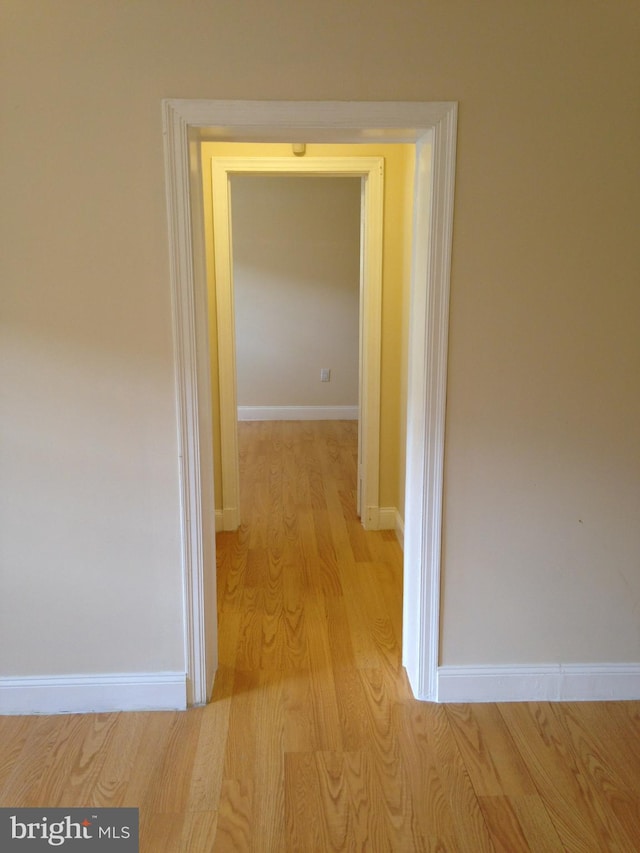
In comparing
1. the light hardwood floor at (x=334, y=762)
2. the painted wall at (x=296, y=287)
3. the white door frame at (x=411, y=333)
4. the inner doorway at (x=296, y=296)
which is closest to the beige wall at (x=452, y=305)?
the white door frame at (x=411, y=333)

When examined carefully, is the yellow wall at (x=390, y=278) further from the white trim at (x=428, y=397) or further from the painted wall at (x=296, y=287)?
the painted wall at (x=296, y=287)

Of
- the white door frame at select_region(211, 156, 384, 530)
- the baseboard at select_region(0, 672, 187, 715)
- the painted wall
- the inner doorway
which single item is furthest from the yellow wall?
the painted wall

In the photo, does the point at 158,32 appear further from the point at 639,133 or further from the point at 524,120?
the point at 639,133

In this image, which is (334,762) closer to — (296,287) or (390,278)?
(390,278)

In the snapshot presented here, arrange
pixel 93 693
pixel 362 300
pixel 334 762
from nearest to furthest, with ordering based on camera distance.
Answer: pixel 334 762 → pixel 93 693 → pixel 362 300

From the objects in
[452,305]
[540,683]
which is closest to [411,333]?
[452,305]

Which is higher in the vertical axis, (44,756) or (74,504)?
(74,504)

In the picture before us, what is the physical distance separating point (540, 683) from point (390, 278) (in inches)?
86.2

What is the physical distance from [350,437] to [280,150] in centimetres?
320

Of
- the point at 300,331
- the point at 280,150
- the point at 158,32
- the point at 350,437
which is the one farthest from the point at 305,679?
the point at 300,331

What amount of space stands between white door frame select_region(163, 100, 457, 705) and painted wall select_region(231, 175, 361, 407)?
173 inches

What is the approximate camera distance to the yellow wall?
3535 millimetres

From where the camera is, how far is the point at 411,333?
2.43m

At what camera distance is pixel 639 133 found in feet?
6.88
